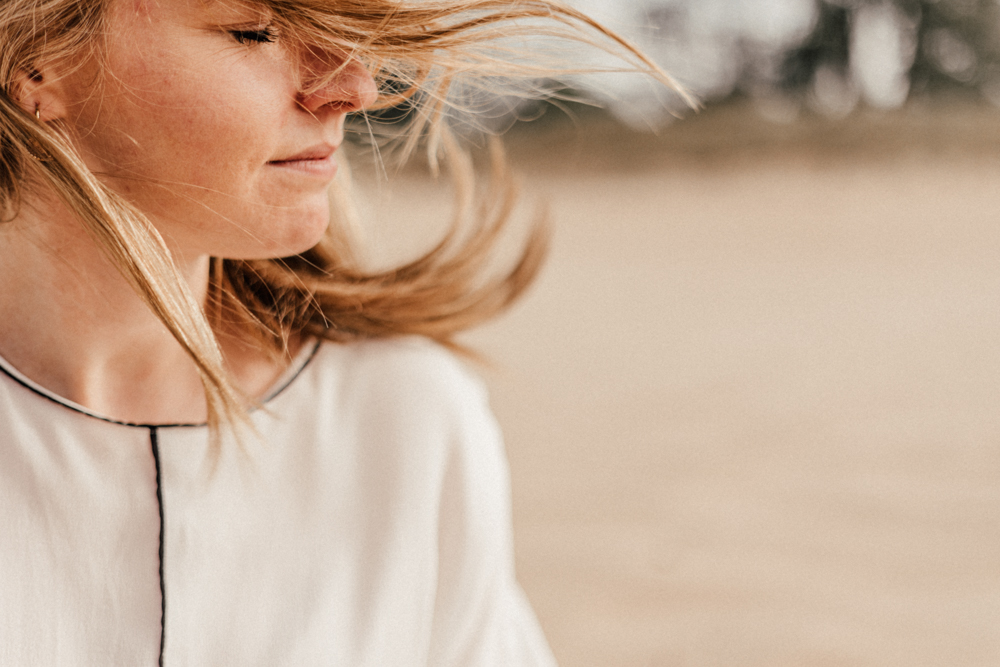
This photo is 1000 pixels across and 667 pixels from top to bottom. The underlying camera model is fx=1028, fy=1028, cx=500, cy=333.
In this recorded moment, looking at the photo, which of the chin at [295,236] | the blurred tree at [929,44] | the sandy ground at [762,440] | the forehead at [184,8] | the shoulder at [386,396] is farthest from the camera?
the blurred tree at [929,44]

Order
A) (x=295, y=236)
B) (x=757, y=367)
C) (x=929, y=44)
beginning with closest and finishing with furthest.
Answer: (x=295, y=236) < (x=757, y=367) < (x=929, y=44)

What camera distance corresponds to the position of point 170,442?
1.04 metres

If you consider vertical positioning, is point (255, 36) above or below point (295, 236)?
above

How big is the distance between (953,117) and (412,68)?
30.6 feet

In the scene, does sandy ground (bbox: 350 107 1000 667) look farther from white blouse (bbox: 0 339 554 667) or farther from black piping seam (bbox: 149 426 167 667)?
black piping seam (bbox: 149 426 167 667)

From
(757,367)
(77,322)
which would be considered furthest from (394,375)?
(757,367)

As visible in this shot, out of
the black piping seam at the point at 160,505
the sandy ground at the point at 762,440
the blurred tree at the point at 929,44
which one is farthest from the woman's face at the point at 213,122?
the blurred tree at the point at 929,44

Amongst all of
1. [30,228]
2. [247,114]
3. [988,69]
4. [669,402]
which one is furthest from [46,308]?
[988,69]

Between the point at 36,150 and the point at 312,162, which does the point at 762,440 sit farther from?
the point at 36,150

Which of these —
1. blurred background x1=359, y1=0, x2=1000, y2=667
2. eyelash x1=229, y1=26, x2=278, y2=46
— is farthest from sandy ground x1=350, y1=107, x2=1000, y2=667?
eyelash x1=229, y1=26, x2=278, y2=46

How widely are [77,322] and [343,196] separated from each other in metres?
0.37

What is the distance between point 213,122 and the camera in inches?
36.0

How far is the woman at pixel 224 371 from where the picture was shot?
92 centimetres

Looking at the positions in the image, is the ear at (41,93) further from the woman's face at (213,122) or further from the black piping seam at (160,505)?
the black piping seam at (160,505)
